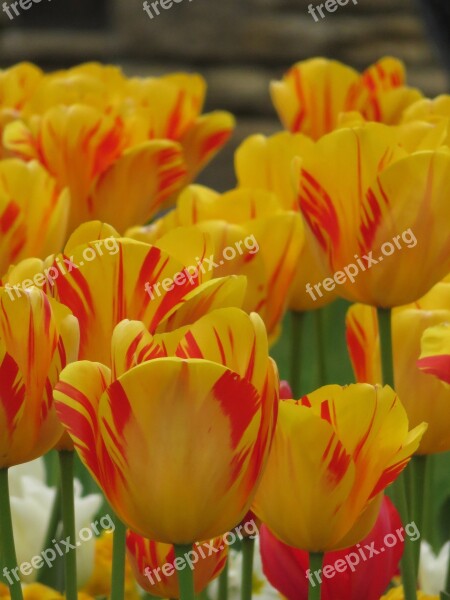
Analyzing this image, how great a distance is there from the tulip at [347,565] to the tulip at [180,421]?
0.16 metres

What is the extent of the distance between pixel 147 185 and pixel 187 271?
427mm

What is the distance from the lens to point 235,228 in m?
0.74

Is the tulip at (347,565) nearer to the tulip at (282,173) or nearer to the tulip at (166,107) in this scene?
the tulip at (282,173)

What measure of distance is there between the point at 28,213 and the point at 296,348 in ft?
0.80

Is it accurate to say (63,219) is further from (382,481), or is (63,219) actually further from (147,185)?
(382,481)

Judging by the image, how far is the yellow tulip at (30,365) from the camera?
0.53m

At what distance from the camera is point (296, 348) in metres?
0.98

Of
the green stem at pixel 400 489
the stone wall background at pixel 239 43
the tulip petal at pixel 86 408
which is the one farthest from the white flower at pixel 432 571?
the stone wall background at pixel 239 43

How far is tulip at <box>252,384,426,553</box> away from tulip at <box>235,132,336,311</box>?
33 centimetres
